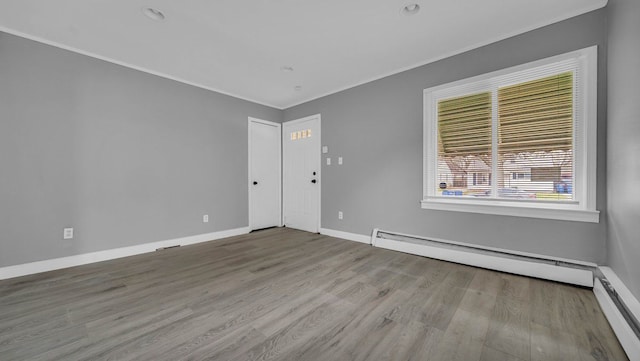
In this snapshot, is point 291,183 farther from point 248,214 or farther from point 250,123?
point 250,123

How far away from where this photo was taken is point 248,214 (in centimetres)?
458

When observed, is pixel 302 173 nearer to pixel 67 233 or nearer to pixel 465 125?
pixel 465 125

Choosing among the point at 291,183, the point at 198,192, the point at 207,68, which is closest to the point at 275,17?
the point at 207,68

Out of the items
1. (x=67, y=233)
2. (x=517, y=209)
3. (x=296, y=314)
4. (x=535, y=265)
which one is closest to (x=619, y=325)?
(x=535, y=265)

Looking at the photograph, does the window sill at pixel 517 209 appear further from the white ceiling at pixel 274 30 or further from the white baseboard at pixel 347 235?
the white ceiling at pixel 274 30

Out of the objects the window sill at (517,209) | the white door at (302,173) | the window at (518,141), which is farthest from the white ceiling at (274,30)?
the window sill at (517,209)

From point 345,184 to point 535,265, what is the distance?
2511 millimetres

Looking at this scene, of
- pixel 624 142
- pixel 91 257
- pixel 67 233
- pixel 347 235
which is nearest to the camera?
pixel 624 142

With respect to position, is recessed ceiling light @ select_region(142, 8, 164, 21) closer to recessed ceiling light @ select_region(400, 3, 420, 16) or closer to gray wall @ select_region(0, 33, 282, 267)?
gray wall @ select_region(0, 33, 282, 267)

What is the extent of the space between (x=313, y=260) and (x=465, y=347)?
183 cm

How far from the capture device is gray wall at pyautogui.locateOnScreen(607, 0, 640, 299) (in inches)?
62.3

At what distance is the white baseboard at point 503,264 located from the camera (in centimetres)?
225

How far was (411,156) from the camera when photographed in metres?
3.35

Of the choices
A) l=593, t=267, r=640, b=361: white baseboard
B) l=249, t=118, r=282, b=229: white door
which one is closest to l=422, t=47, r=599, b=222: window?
l=593, t=267, r=640, b=361: white baseboard
